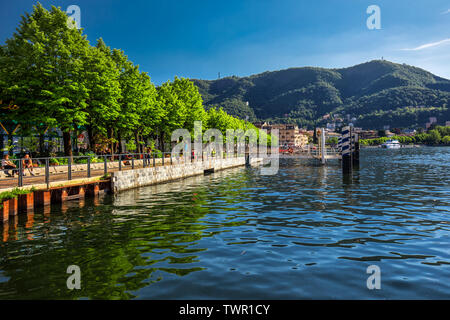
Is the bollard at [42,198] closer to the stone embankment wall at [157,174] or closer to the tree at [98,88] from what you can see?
the stone embankment wall at [157,174]

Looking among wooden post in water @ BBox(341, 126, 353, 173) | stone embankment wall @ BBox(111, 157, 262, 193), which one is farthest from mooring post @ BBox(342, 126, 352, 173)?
stone embankment wall @ BBox(111, 157, 262, 193)

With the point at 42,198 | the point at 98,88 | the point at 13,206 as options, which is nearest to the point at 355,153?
the point at 98,88

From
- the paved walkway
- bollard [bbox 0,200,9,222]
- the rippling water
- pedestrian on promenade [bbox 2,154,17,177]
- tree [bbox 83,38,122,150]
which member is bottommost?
the rippling water

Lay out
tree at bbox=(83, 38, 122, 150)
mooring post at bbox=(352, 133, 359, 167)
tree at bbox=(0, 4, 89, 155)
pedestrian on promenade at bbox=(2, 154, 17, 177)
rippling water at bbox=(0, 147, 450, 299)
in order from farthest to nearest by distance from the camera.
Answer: mooring post at bbox=(352, 133, 359, 167) → tree at bbox=(83, 38, 122, 150) → tree at bbox=(0, 4, 89, 155) → pedestrian on promenade at bbox=(2, 154, 17, 177) → rippling water at bbox=(0, 147, 450, 299)

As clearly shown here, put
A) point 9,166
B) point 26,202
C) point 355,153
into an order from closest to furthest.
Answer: point 26,202
point 9,166
point 355,153

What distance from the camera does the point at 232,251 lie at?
977 centimetres

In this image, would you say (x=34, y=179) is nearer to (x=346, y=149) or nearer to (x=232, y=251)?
(x=232, y=251)

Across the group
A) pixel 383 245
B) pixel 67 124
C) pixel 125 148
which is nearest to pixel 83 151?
pixel 67 124

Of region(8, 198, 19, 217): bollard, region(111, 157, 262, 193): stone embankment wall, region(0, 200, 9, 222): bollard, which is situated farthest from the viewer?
region(111, 157, 262, 193): stone embankment wall

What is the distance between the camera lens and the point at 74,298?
6.65m

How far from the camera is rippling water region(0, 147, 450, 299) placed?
7041mm

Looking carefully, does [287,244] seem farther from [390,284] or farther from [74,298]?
[74,298]

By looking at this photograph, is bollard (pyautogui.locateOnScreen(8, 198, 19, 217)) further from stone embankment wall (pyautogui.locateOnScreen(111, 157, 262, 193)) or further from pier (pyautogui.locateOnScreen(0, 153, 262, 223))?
stone embankment wall (pyautogui.locateOnScreen(111, 157, 262, 193))
